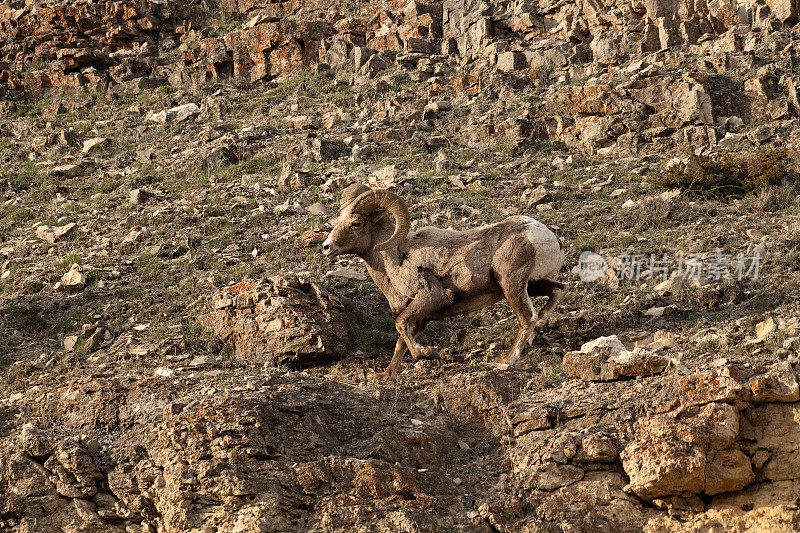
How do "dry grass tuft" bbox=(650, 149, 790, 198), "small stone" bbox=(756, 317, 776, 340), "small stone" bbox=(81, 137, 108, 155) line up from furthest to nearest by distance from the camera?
"small stone" bbox=(81, 137, 108, 155), "dry grass tuft" bbox=(650, 149, 790, 198), "small stone" bbox=(756, 317, 776, 340)

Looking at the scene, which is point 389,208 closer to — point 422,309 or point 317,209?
point 422,309

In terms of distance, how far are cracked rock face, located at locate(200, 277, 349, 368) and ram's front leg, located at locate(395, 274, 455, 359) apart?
0.94m

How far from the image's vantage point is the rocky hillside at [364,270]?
7230mm

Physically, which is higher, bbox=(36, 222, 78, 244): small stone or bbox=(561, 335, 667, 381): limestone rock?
bbox=(561, 335, 667, 381): limestone rock

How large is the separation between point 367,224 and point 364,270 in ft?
7.93

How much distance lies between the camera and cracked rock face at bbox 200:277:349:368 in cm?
1008

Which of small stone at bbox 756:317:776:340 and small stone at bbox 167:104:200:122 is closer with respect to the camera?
small stone at bbox 756:317:776:340

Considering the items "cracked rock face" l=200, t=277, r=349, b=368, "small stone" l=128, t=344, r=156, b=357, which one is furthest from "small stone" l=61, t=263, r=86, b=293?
"cracked rock face" l=200, t=277, r=349, b=368

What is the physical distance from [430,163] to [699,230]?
5495mm

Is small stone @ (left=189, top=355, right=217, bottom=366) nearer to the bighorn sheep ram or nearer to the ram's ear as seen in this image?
the bighorn sheep ram

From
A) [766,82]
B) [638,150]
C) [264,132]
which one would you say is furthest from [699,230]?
[264,132]

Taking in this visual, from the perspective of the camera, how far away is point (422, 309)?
9.76 meters

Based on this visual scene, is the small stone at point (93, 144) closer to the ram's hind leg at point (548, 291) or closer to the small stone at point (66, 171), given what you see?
the small stone at point (66, 171)

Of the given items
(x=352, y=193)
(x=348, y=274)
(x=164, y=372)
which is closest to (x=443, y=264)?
(x=352, y=193)
